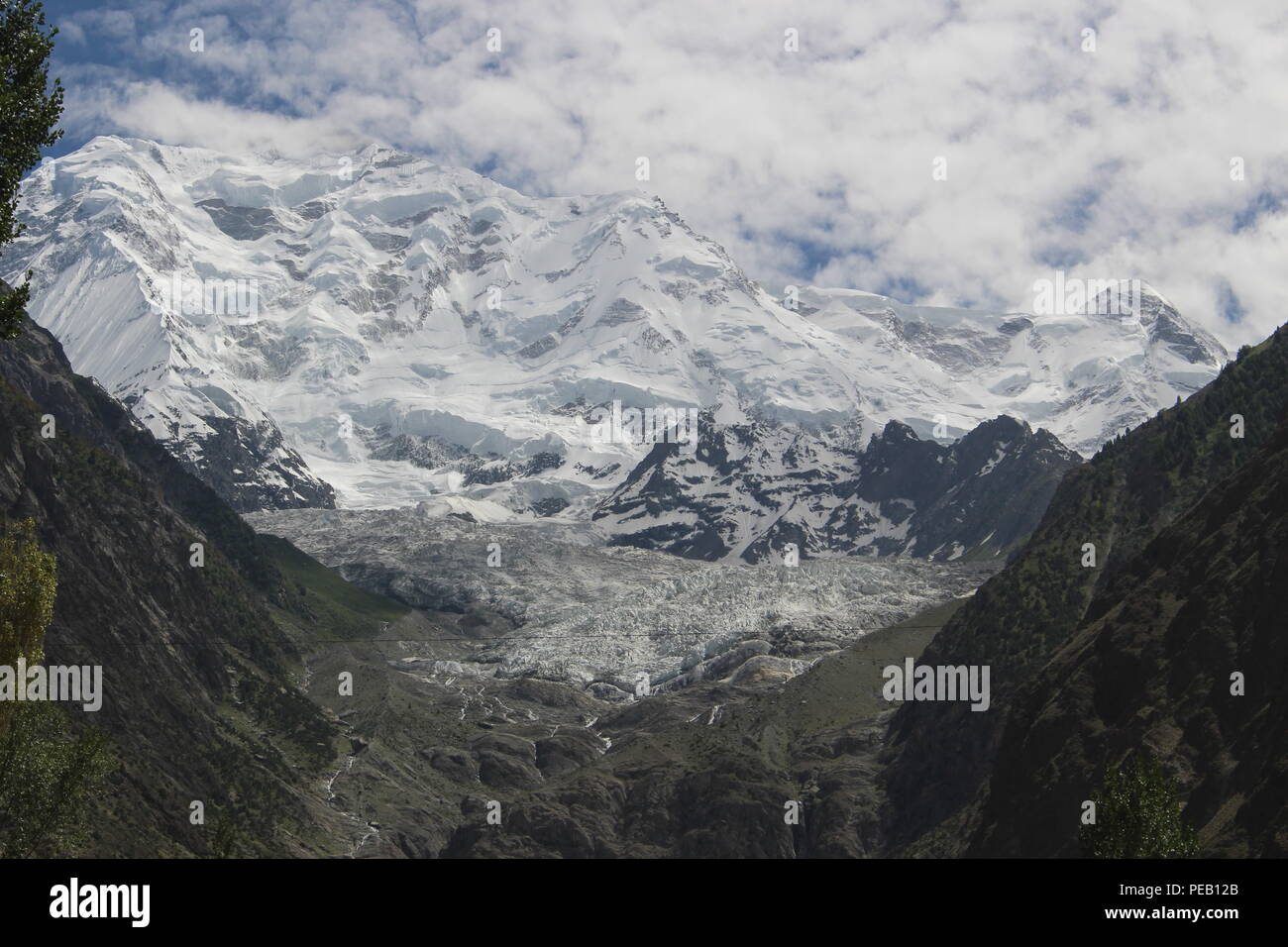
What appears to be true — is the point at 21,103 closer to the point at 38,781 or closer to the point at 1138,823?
the point at 38,781

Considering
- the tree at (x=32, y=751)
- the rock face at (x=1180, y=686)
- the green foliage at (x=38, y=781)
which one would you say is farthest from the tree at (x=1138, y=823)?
the green foliage at (x=38, y=781)

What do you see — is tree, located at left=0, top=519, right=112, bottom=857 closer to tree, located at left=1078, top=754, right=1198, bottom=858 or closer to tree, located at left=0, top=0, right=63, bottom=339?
tree, located at left=0, top=0, right=63, bottom=339

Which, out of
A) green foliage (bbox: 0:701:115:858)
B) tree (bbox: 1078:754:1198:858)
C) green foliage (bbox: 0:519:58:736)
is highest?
green foliage (bbox: 0:519:58:736)

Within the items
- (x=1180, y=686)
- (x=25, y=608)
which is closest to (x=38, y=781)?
(x=25, y=608)

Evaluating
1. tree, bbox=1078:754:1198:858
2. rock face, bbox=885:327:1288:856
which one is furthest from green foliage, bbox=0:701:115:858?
rock face, bbox=885:327:1288:856
